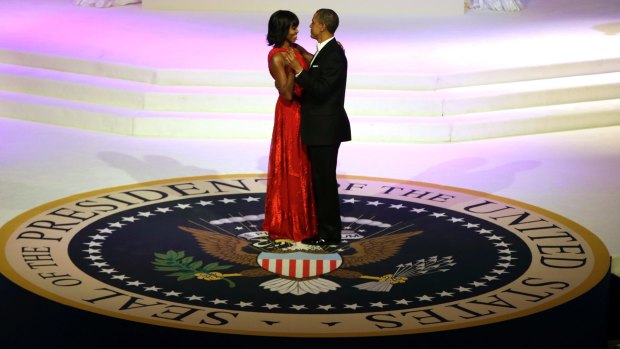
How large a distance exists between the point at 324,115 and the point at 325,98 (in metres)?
0.09

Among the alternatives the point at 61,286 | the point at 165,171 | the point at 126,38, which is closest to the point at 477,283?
the point at 61,286

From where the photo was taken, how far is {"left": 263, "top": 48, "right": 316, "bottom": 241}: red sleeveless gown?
6.20 meters

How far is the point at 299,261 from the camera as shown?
5848 mm

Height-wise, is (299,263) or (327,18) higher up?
(327,18)

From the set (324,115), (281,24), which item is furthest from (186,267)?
(281,24)

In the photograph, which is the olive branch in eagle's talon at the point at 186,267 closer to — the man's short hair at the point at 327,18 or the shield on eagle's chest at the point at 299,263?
the shield on eagle's chest at the point at 299,263

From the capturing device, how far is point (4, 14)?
12.7 meters

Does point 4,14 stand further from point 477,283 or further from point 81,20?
point 477,283

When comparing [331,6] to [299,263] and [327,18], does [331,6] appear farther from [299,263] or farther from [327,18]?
[299,263]

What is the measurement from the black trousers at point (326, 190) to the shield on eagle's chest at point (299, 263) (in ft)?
0.74

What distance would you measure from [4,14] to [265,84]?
15.0 ft

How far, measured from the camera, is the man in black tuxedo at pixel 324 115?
592cm

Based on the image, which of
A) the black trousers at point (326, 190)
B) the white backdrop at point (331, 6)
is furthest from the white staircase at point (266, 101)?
the white backdrop at point (331, 6)

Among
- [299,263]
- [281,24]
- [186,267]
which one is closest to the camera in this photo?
[186,267]
